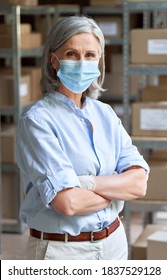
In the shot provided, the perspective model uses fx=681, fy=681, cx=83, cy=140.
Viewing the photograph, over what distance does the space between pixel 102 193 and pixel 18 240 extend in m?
3.09

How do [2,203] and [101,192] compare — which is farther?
[2,203]

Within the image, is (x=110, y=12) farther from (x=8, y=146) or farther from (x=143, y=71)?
(x=143, y=71)

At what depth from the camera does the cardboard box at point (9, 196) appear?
5.45 m

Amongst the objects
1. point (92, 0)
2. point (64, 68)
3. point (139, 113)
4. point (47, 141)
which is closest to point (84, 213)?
point (47, 141)

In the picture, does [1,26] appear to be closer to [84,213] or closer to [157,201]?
[157,201]

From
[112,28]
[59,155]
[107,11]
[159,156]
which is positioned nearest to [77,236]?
[59,155]

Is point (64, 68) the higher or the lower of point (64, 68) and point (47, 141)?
the higher

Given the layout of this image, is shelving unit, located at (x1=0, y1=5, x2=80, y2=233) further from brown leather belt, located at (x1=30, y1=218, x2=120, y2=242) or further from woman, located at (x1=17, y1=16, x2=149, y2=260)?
brown leather belt, located at (x1=30, y1=218, x2=120, y2=242)

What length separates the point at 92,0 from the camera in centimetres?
616

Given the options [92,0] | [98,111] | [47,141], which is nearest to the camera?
[47,141]

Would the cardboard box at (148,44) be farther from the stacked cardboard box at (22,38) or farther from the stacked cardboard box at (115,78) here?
the stacked cardboard box at (115,78)

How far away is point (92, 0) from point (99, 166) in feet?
13.5

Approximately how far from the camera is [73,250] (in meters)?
2.21

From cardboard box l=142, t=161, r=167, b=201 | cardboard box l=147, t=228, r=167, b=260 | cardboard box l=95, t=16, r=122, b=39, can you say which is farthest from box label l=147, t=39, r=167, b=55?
cardboard box l=95, t=16, r=122, b=39
